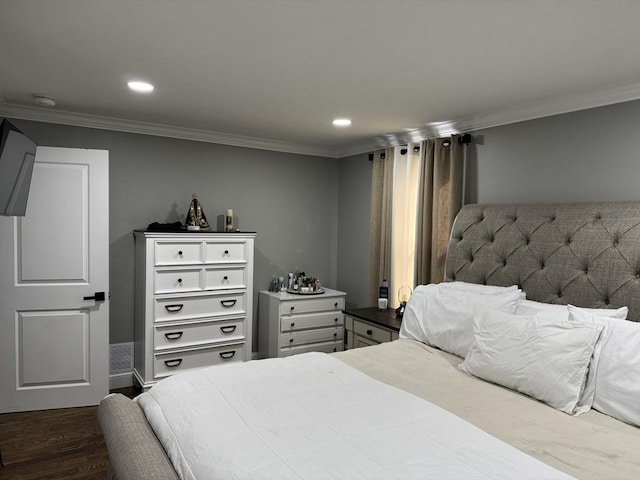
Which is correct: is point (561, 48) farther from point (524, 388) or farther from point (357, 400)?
point (357, 400)

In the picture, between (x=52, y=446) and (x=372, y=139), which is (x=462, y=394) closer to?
(x=52, y=446)

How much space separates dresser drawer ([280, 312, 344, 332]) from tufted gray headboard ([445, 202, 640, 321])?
1.48 m

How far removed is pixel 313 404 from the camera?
186 centimetres

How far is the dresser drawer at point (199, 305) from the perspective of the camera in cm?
375

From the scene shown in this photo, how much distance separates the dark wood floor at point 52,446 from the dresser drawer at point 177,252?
1301 mm

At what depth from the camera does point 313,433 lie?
1.60 meters

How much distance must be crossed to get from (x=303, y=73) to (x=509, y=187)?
5.73 feet

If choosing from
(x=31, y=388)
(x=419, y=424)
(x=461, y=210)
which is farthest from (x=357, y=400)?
(x=31, y=388)

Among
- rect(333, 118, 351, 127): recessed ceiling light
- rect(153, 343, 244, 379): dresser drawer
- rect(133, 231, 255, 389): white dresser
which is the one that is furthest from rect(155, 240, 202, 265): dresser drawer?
rect(333, 118, 351, 127): recessed ceiling light

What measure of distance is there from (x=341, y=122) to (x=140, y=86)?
1.58 meters

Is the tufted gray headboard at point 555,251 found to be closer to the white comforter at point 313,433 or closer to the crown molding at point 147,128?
the white comforter at point 313,433

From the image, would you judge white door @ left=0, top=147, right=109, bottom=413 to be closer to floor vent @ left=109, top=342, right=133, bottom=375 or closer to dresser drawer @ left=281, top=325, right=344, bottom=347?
floor vent @ left=109, top=342, right=133, bottom=375

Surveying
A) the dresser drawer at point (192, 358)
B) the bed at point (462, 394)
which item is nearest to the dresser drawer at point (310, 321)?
the dresser drawer at point (192, 358)

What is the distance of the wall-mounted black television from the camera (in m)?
1.54
